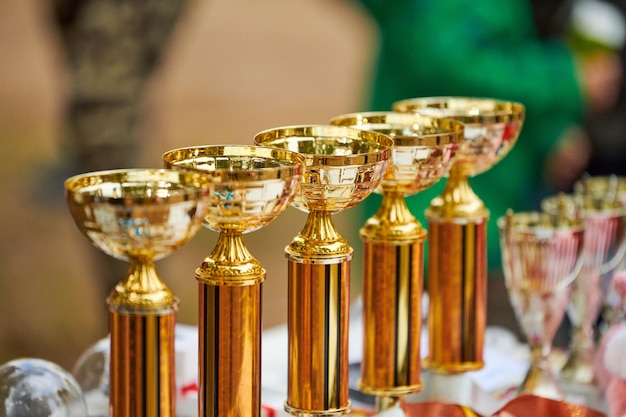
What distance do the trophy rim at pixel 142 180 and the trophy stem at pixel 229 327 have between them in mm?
59

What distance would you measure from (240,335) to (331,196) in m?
0.11

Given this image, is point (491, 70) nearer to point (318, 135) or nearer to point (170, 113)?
point (170, 113)

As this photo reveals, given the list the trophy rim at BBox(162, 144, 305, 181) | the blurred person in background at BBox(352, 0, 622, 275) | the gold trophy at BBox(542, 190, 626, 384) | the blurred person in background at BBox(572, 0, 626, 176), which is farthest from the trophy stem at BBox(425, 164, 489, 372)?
the blurred person in background at BBox(572, 0, 626, 176)

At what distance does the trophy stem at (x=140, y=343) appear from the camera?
620mm

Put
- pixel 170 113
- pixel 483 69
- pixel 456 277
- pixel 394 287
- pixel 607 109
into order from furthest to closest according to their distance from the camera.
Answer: pixel 607 109, pixel 170 113, pixel 483 69, pixel 456 277, pixel 394 287

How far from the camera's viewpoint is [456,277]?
0.92 metres

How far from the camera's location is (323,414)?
739mm

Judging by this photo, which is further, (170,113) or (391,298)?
(170,113)

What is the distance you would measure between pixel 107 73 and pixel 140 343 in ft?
6.67

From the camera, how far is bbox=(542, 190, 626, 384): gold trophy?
106 cm

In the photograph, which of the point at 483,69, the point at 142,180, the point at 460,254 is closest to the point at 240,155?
the point at 142,180

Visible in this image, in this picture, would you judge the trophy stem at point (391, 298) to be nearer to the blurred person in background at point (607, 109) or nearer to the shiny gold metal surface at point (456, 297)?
the shiny gold metal surface at point (456, 297)

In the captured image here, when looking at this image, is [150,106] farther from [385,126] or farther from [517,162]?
[385,126]

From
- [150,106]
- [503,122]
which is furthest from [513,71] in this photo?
[503,122]
